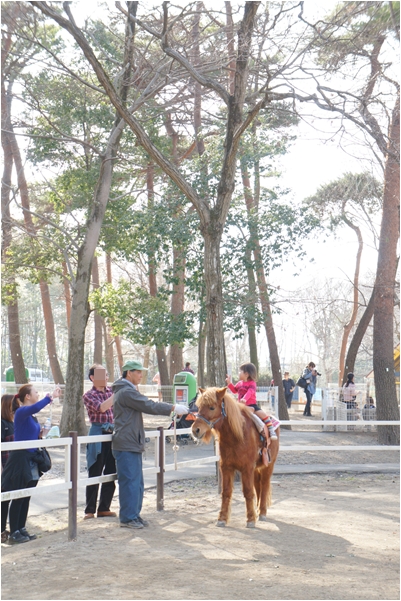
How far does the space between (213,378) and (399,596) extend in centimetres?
715

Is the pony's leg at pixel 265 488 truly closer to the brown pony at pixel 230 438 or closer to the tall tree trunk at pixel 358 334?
the brown pony at pixel 230 438

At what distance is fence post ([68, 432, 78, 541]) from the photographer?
25.7 feet

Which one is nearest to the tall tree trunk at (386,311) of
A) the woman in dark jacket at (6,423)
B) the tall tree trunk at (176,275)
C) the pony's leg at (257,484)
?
the tall tree trunk at (176,275)

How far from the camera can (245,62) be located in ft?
41.7

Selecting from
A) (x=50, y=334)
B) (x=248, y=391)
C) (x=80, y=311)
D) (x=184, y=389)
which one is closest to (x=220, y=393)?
(x=248, y=391)

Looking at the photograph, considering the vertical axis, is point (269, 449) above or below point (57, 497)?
above

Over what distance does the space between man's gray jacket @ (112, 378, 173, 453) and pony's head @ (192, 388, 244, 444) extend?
0.37 metres

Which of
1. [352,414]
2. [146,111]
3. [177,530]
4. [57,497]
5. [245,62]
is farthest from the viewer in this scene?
[352,414]

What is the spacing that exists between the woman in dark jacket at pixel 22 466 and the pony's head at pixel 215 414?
173 cm

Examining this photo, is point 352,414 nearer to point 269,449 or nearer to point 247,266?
point 247,266

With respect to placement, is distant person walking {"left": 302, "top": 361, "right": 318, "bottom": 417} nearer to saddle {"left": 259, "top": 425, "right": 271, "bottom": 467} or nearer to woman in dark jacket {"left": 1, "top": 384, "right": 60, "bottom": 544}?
saddle {"left": 259, "top": 425, "right": 271, "bottom": 467}

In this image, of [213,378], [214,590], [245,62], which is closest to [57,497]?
[213,378]

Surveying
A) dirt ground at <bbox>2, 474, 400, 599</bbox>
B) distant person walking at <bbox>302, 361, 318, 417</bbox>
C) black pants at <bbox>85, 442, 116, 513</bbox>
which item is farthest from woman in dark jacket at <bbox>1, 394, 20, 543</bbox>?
distant person walking at <bbox>302, 361, 318, 417</bbox>

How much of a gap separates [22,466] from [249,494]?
2.72m
